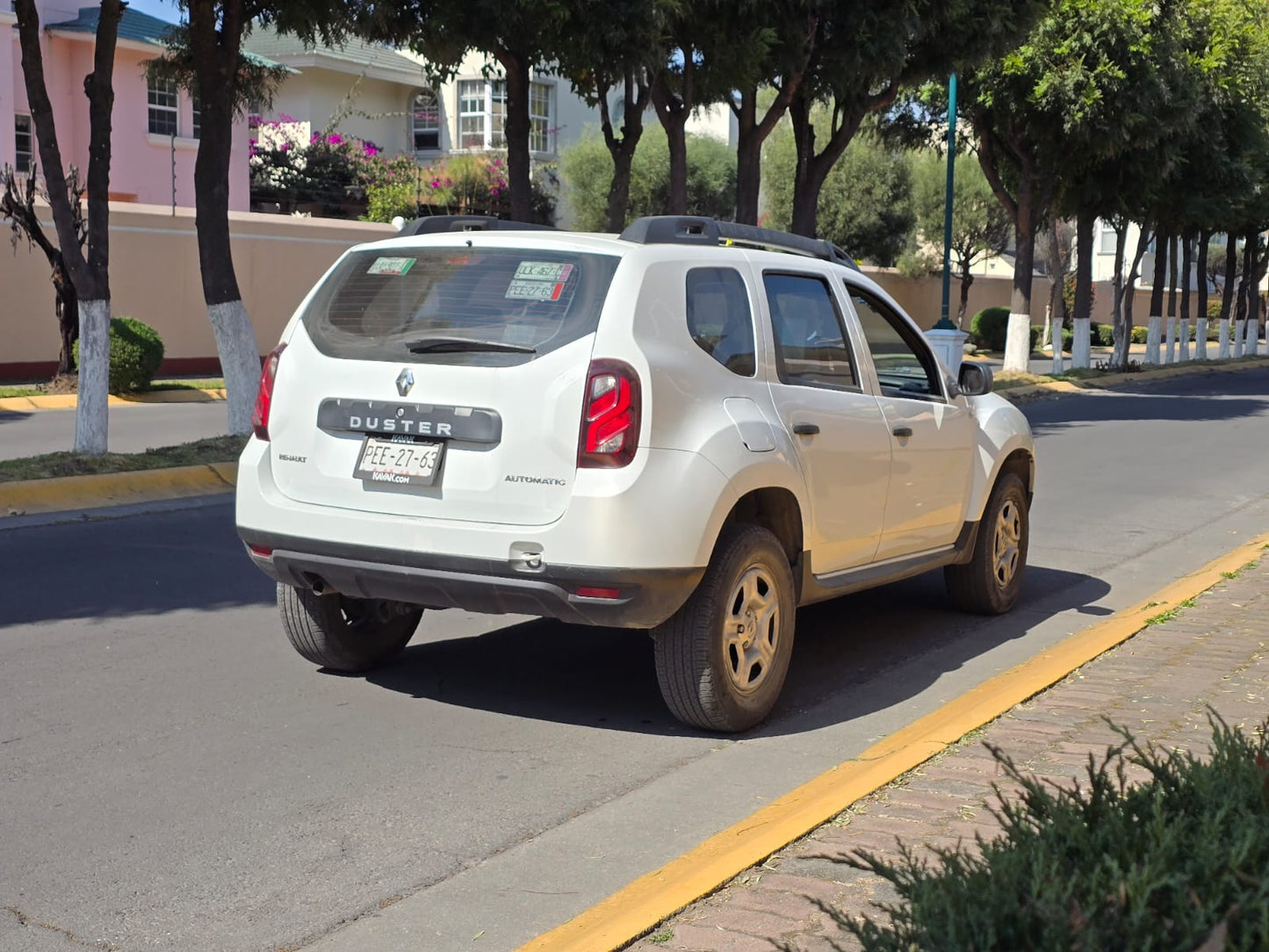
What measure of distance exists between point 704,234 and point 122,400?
57.3 feet

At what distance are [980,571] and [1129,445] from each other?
1085 centimetres

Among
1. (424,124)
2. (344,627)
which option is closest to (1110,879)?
(344,627)

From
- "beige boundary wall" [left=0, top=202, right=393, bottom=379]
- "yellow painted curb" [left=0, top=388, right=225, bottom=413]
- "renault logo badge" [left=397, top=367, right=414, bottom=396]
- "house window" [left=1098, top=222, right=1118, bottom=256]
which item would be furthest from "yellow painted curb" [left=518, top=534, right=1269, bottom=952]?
"house window" [left=1098, top=222, right=1118, bottom=256]

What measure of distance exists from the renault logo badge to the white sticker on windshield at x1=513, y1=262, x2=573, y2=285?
0.53 m

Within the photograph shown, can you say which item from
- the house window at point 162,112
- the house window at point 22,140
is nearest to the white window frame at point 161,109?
the house window at point 162,112

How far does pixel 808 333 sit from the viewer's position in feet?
21.0

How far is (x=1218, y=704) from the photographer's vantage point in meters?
5.92

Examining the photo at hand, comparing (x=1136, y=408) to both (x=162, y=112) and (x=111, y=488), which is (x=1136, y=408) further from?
(x=162, y=112)

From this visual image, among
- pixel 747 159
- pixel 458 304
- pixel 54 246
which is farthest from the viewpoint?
pixel 54 246

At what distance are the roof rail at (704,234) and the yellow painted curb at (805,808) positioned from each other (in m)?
2.04

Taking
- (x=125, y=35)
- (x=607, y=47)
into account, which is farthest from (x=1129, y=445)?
(x=125, y=35)

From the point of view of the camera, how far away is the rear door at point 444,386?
17.5 feet

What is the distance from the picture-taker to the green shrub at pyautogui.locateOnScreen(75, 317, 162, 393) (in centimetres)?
2173

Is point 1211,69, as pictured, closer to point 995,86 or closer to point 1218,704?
point 995,86
